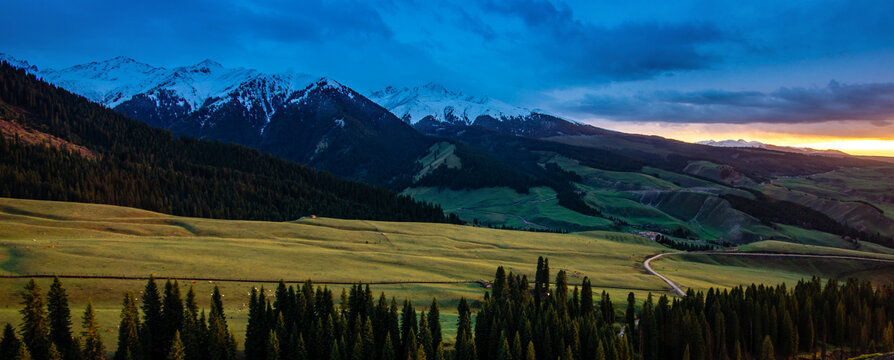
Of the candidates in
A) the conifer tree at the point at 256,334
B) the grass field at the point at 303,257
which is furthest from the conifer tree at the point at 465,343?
the conifer tree at the point at 256,334

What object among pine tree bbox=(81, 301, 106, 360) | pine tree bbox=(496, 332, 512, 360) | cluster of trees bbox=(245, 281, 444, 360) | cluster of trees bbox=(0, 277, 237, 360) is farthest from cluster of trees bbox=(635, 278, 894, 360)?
pine tree bbox=(81, 301, 106, 360)

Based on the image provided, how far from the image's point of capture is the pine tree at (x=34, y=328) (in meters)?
48.3

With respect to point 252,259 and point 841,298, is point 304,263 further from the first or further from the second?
point 841,298

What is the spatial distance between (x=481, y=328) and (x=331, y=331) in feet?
69.6

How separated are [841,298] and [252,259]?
113468 mm

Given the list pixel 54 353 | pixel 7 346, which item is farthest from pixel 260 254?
pixel 54 353

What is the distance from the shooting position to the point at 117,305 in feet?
219

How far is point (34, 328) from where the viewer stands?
4859 centimetres

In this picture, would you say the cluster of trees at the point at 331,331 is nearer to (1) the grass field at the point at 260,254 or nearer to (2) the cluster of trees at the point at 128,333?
(2) the cluster of trees at the point at 128,333

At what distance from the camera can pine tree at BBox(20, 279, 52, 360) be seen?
48.3 metres

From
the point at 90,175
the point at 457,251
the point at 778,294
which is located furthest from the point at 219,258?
the point at 90,175

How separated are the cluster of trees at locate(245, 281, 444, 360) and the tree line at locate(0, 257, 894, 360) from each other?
0.14 metres

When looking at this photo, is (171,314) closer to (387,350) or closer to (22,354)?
(22,354)

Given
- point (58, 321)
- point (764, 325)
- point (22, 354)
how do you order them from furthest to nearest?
1. point (764, 325)
2. point (58, 321)
3. point (22, 354)
